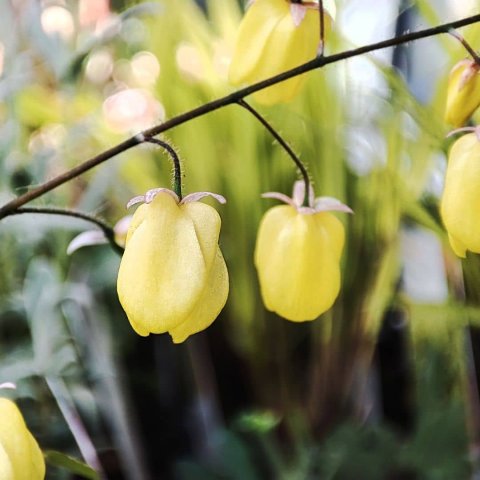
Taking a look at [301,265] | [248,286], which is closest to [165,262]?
[301,265]

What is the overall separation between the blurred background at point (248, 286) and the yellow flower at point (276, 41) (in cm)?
21

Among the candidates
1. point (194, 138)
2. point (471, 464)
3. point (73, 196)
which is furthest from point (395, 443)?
point (73, 196)

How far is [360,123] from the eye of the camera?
86 centimetres

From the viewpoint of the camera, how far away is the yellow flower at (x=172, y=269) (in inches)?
13.3

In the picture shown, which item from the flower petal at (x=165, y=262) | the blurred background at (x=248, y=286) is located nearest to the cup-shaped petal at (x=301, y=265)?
the flower petal at (x=165, y=262)

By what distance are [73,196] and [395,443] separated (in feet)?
2.39

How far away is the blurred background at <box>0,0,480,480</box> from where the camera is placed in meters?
0.73

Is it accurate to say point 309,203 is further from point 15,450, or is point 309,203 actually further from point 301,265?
point 15,450

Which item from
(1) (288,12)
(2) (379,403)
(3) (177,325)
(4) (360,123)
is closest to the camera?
(3) (177,325)

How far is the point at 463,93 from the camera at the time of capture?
1.37ft

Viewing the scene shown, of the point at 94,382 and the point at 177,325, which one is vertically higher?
the point at 177,325

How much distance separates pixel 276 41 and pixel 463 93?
0.14m

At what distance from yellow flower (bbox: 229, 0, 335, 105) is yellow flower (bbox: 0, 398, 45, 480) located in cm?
28

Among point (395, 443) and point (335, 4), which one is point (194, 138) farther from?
point (395, 443)
